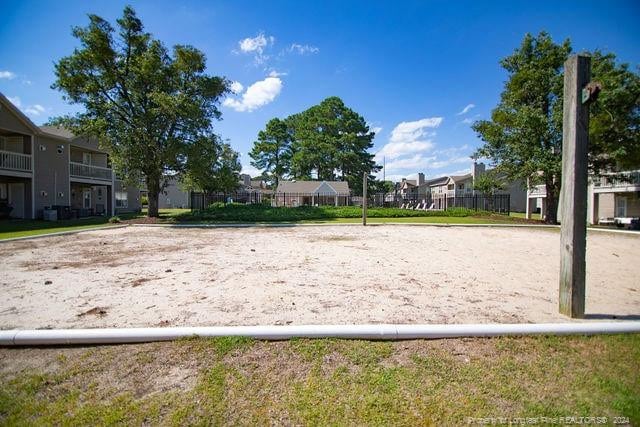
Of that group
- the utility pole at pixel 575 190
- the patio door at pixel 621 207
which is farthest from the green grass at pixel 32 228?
the patio door at pixel 621 207

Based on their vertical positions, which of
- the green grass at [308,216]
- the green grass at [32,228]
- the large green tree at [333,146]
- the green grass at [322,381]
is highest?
the large green tree at [333,146]

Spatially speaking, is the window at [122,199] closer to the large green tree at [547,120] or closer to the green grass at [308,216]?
the green grass at [308,216]

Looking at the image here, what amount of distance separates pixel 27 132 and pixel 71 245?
1693 cm

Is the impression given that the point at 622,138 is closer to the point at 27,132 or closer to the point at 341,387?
the point at 341,387

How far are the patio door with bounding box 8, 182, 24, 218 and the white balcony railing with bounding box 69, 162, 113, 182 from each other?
351cm

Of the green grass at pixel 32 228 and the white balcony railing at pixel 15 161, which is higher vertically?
the white balcony railing at pixel 15 161

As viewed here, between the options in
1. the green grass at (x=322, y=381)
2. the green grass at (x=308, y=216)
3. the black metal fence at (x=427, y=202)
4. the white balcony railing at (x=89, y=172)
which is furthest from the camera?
the black metal fence at (x=427, y=202)

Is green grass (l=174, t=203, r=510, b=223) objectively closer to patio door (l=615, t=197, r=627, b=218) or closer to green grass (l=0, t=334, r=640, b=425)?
patio door (l=615, t=197, r=627, b=218)

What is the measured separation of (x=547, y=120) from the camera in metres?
18.2

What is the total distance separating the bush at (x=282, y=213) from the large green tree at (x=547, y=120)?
699 centimetres

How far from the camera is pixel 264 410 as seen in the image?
2.04 m

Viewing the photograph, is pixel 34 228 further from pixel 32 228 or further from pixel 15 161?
pixel 15 161

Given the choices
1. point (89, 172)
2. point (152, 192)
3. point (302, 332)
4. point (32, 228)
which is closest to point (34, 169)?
point (89, 172)

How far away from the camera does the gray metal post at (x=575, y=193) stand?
3439mm
